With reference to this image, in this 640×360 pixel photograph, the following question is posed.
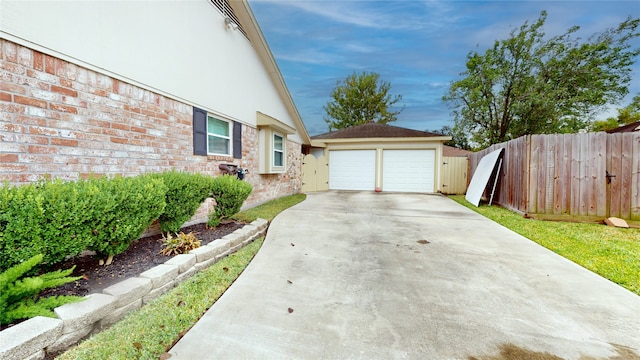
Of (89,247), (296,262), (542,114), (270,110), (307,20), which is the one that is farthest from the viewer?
(542,114)

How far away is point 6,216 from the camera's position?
2.00 metres

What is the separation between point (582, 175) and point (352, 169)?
9.32 metres

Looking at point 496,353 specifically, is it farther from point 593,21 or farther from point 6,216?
point 593,21

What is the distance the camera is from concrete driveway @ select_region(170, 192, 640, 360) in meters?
1.98

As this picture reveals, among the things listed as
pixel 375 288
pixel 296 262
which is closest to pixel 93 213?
pixel 296 262

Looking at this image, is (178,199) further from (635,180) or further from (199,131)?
(635,180)

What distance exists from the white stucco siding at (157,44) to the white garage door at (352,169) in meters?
6.99

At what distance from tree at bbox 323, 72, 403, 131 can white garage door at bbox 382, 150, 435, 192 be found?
17.2 metres

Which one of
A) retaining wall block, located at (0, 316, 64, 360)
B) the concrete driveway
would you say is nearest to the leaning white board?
the concrete driveway

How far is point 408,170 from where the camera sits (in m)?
13.7

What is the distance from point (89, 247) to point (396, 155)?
42.7ft

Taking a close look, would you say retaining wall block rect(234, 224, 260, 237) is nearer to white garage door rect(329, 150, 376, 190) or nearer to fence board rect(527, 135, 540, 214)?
fence board rect(527, 135, 540, 214)

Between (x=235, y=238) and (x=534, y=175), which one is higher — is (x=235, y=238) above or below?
below

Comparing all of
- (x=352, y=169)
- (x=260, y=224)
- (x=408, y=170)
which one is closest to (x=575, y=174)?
(x=408, y=170)
